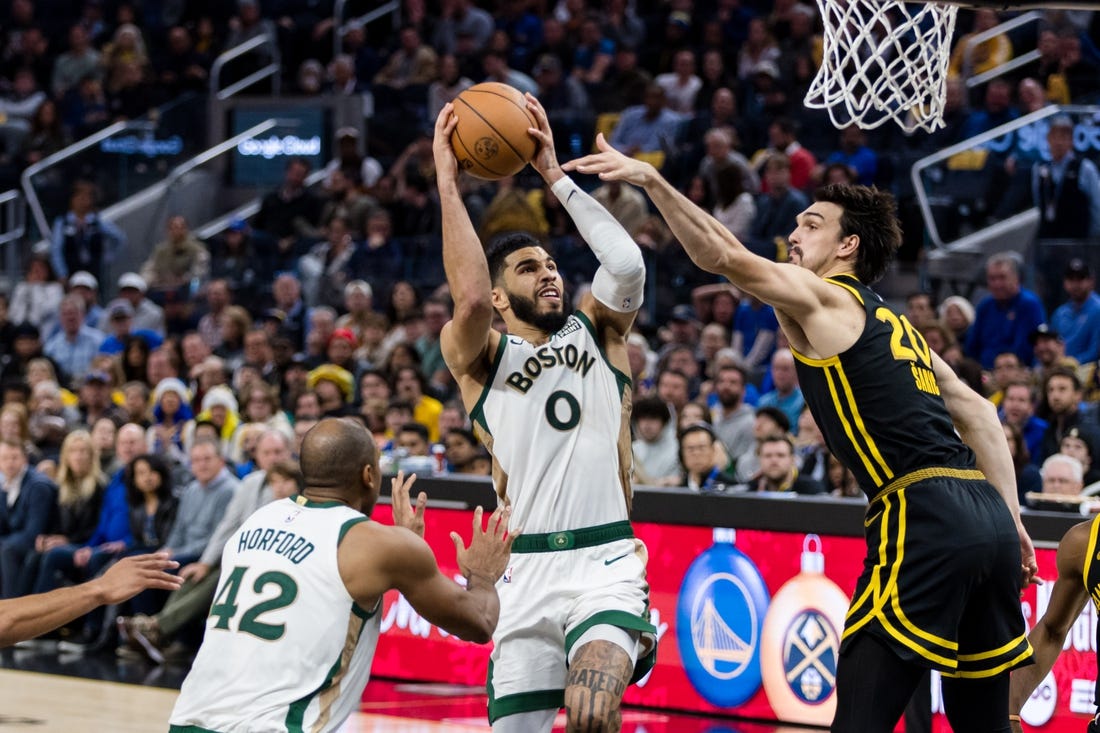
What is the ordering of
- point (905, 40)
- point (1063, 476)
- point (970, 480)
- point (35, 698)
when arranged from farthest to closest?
point (35, 698) → point (1063, 476) → point (905, 40) → point (970, 480)

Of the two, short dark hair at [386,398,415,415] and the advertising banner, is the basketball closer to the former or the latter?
the advertising banner

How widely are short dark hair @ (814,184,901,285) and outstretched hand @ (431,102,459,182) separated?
1278 mm

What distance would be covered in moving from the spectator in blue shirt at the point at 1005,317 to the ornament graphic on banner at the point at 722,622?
364 cm

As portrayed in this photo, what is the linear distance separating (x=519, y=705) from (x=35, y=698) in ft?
17.6

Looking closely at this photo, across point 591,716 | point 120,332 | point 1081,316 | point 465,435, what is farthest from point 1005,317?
point 120,332

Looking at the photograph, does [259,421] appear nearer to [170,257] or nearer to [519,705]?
[170,257]

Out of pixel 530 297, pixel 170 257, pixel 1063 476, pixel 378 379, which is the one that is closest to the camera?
pixel 530 297

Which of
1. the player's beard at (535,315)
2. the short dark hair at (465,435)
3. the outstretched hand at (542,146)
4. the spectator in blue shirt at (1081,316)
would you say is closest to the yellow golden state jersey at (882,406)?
the player's beard at (535,315)

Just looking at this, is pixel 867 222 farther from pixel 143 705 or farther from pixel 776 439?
pixel 143 705

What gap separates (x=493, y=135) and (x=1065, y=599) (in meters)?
2.45

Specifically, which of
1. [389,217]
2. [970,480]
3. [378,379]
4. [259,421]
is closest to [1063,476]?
[970,480]

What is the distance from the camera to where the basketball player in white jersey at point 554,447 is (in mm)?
5473

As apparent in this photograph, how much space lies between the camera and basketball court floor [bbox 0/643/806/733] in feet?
28.8

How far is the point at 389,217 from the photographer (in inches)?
632
